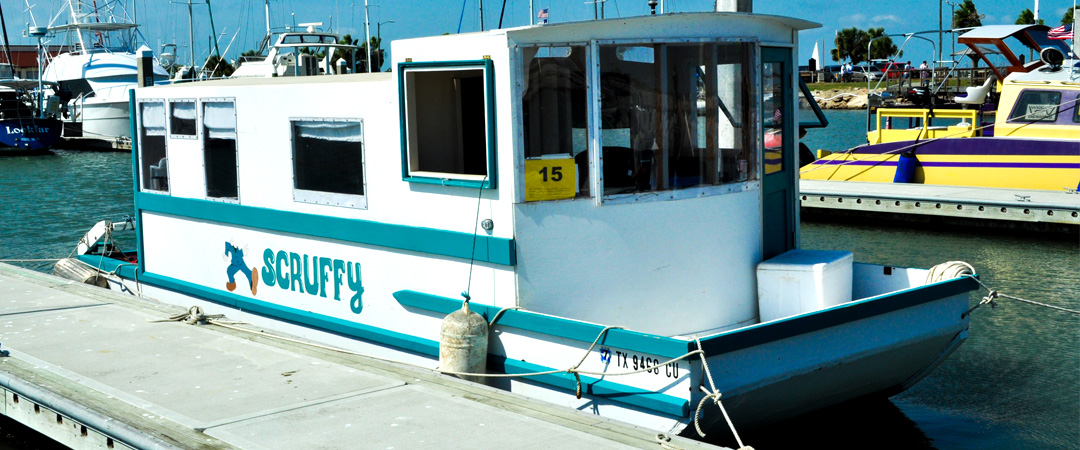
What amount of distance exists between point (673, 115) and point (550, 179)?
102 centimetres

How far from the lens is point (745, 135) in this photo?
23.6 feet

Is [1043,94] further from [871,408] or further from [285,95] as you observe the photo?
[285,95]

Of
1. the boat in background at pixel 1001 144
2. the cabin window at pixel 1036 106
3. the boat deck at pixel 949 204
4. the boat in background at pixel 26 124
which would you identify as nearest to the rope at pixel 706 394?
the boat deck at pixel 949 204

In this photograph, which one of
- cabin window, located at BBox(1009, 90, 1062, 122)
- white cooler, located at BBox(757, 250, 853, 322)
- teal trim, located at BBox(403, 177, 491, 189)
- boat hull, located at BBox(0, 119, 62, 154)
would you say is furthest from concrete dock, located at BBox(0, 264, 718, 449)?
boat hull, located at BBox(0, 119, 62, 154)

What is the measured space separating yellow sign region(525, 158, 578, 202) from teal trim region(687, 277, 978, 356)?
1348 mm

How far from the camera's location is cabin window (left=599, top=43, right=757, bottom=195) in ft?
21.4

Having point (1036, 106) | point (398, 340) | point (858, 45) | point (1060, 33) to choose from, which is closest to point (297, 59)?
point (398, 340)

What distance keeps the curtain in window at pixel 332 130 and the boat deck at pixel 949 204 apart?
1164 cm

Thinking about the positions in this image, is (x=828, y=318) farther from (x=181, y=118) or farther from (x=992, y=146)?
(x=992, y=146)

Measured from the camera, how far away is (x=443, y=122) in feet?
23.3

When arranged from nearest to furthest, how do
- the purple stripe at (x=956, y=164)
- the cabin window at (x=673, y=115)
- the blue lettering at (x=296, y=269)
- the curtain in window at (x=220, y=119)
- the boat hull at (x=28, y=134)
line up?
the cabin window at (x=673, y=115), the blue lettering at (x=296, y=269), the curtain in window at (x=220, y=119), the purple stripe at (x=956, y=164), the boat hull at (x=28, y=134)

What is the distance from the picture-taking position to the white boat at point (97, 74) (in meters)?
49.5

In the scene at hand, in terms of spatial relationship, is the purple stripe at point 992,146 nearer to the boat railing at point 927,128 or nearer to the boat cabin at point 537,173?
the boat railing at point 927,128

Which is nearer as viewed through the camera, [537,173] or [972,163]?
[537,173]
